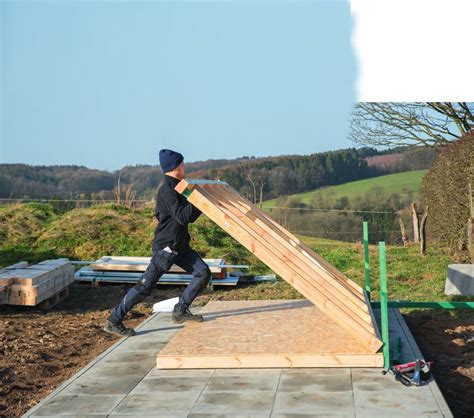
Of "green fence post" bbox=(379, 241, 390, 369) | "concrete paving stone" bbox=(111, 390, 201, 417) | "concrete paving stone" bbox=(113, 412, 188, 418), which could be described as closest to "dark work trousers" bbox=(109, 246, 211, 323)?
"concrete paving stone" bbox=(111, 390, 201, 417)

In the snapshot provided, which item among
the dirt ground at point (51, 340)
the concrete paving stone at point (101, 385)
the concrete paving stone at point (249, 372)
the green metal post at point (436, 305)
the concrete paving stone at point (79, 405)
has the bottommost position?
the dirt ground at point (51, 340)

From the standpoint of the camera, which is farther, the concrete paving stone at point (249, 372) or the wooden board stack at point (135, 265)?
the wooden board stack at point (135, 265)

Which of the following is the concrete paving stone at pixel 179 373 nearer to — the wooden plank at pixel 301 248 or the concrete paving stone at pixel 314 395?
the concrete paving stone at pixel 314 395

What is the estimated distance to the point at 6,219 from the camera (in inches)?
631

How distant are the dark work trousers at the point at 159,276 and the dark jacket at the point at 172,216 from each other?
112 mm

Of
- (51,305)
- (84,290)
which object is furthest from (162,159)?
(84,290)

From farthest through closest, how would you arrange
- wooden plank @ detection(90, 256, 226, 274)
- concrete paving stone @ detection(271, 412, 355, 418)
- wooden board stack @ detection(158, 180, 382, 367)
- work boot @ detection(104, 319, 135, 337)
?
wooden plank @ detection(90, 256, 226, 274) < work boot @ detection(104, 319, 135, 337) < wooden board stack @ detection(158, 180, 382, 367) < concrete paving stone @ detection(271, 412, 355, 418)

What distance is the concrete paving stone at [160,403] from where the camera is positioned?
16.3 ft

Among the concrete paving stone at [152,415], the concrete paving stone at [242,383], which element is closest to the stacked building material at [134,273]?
the concrete paving stone at [242,383]

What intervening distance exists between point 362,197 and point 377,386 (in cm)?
1784

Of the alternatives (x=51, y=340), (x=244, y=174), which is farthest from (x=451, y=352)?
(x=244, y=174)

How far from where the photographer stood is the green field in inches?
913

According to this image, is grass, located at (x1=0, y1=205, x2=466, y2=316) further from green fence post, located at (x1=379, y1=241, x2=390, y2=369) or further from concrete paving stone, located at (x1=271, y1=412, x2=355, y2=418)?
concrete paving stone, located at (x1=271, y1=412, x2=355, y2=418)

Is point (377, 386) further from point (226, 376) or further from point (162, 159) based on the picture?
point (162, 159)
